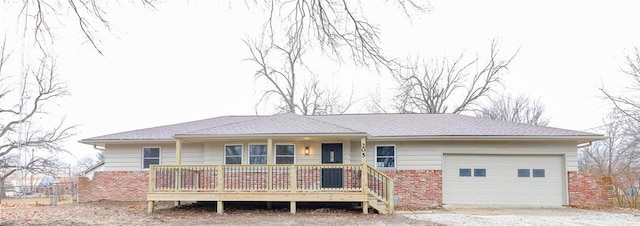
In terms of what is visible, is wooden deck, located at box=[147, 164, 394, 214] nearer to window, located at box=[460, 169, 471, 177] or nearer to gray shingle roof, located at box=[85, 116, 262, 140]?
gray shingle roof, located at box=[85, 116, 262, 140]

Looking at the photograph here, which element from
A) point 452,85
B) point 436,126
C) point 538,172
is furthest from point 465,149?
point 452,85

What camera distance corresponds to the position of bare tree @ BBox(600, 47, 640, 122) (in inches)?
835

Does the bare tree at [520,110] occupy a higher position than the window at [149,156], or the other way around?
the bare tree at [520,110]

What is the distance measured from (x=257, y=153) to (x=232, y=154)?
85 cm

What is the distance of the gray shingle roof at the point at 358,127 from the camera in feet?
47.2

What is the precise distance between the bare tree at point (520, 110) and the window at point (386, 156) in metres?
24.4

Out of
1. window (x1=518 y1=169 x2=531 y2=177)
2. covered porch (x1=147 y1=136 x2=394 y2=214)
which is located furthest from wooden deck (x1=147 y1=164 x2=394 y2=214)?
window (x1=518 y1=169 x2=531 y2=177)

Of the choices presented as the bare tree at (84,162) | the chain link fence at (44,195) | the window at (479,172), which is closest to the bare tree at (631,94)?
the window at (479,172)

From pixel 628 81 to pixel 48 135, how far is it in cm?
2720

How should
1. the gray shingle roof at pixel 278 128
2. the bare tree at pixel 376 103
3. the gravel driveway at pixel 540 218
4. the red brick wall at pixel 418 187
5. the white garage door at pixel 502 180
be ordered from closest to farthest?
the gravel driveway at pixel 540 218 < the gray shingle roof at pixel 278 128 < the red brick wall at pixel 418 187 < the white garage door at pixel 502 180 < the bare tree at pixel 376 103

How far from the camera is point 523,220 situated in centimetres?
1148

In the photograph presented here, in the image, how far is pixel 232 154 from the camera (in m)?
16.0

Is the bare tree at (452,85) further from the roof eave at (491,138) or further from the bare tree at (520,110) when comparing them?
the roof eave at (491,138)

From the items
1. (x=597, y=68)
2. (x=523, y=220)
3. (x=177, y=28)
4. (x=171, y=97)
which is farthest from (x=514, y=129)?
(x=171, y=97)
